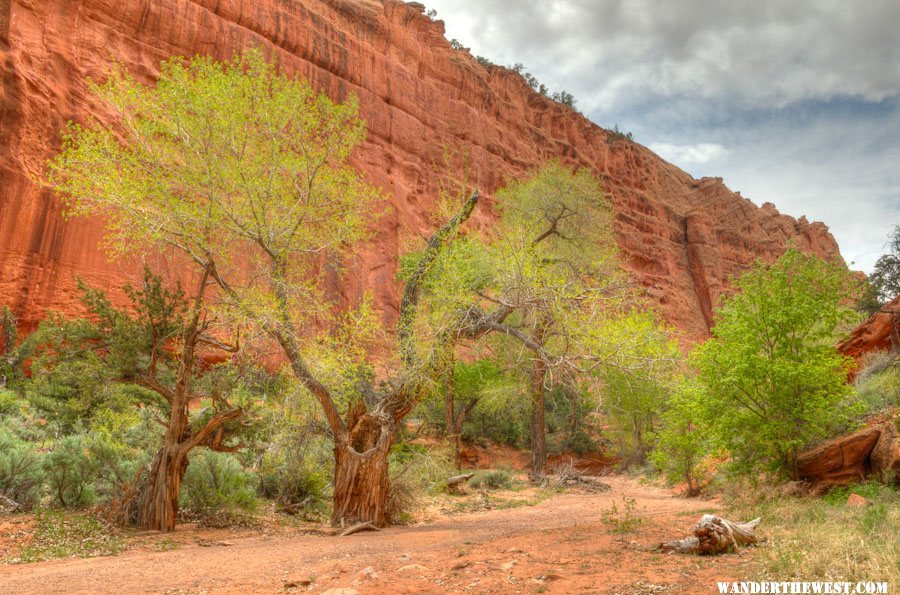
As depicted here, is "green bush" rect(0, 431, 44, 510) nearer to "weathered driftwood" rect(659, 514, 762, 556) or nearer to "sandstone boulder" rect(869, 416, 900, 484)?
"weathered driftwood" rect(659, 514, 762, 556)

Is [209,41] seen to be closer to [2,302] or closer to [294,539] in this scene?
[2,302]

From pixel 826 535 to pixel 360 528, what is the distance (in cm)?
693

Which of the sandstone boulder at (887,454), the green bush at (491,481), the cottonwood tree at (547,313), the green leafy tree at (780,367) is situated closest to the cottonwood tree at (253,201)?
the cottonwood tree at (547,313)

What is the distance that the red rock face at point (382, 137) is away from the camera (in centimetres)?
2398

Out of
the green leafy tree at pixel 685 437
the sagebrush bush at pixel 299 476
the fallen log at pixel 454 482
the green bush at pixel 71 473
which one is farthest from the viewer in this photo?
the fallen log at pixel 454 482

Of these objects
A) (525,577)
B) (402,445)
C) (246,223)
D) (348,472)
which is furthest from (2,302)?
(525,577)

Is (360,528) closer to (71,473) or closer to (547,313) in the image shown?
(547,313)

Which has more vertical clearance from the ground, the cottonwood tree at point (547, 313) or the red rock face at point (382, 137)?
the red rock face at point (382, 137)

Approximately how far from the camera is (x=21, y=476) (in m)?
9.77

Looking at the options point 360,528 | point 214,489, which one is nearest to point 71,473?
point 214,489

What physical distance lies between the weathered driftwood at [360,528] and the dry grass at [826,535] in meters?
6.12

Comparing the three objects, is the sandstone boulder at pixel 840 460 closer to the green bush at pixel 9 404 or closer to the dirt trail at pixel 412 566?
the dirt trail at pixel 412 566

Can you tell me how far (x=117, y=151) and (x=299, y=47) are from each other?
3068cm

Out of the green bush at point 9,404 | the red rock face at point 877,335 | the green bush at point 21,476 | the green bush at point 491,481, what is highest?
the red rock face at point 877,335
